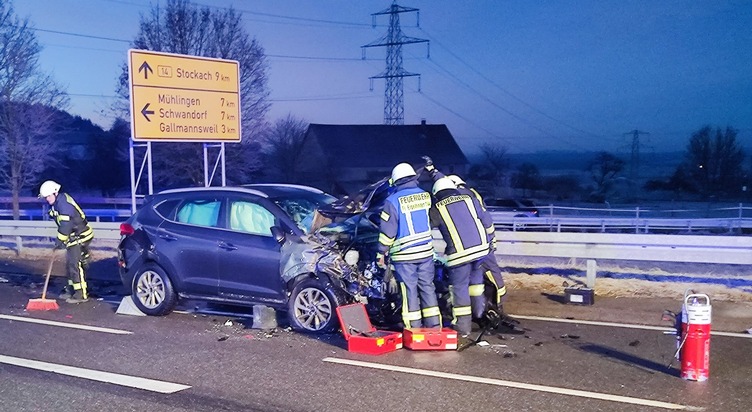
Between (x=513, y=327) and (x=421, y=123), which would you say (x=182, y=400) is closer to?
(x=513, y=327)

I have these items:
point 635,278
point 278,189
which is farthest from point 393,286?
point 635,278

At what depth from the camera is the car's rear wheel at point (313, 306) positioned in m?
8.69

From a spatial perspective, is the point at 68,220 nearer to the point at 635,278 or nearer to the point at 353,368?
the point at 353,368

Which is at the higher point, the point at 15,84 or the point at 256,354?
the point at 15,84

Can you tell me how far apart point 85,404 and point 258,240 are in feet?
11.2

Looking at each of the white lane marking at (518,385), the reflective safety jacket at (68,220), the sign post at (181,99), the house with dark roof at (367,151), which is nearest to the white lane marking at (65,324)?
the reflective safety jacket at (68,220)

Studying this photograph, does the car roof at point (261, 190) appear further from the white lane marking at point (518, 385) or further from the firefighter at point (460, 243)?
the white lane marking at point (518, 385)

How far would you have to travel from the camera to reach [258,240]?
9.26 m

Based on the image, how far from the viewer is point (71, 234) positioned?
458 inches

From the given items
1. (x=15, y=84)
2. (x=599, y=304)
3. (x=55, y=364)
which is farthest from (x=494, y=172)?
(x=55, y=364)

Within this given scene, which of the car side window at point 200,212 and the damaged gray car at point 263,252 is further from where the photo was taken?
the car side window at point 200,212

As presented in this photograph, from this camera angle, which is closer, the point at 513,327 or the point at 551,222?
the point at 513,327

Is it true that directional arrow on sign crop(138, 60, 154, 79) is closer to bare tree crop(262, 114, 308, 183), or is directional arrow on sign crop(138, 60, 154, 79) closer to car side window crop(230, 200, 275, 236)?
car side window crop(230, 200, 275, 236)

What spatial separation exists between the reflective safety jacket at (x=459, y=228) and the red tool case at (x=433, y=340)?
824 mm
